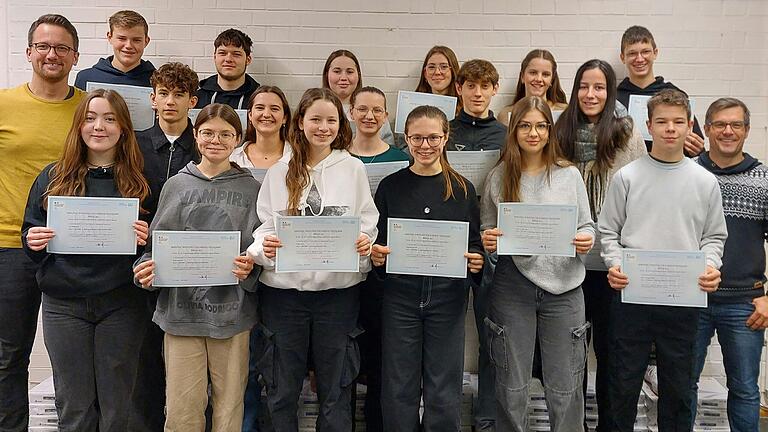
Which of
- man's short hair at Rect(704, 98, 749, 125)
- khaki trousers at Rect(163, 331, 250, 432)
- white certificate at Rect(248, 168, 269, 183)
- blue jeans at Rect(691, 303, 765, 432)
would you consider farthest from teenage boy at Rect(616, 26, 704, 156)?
khaki trousers at Rect(163, 331, 250, 432)

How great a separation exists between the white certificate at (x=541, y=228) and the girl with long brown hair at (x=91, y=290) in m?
1.73

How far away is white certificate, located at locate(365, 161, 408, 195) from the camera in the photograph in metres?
3.14

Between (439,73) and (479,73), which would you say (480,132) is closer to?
(479,73)

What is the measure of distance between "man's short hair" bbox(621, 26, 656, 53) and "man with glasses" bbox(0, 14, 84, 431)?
3.43 meters

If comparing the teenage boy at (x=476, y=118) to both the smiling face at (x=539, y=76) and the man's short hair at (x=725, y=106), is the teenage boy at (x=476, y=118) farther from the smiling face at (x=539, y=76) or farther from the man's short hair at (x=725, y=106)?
the man's short hair at (x=725, y=106)

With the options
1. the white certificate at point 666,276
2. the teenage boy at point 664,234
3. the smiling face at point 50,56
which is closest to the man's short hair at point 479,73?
the teenage boy at point 664,234

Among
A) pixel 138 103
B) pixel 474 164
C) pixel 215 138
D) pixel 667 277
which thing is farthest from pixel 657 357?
pixel 138 103

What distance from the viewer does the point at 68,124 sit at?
3.11 meters

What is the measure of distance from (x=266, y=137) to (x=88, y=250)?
1.09m

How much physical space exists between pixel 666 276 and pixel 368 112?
1755mm

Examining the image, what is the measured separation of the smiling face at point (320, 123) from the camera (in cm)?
282

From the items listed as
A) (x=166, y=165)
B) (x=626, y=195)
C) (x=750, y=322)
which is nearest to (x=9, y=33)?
(x=166, y=165)

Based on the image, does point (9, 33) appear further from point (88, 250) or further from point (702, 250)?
point (702, 250)

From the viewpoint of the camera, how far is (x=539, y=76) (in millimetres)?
3812
